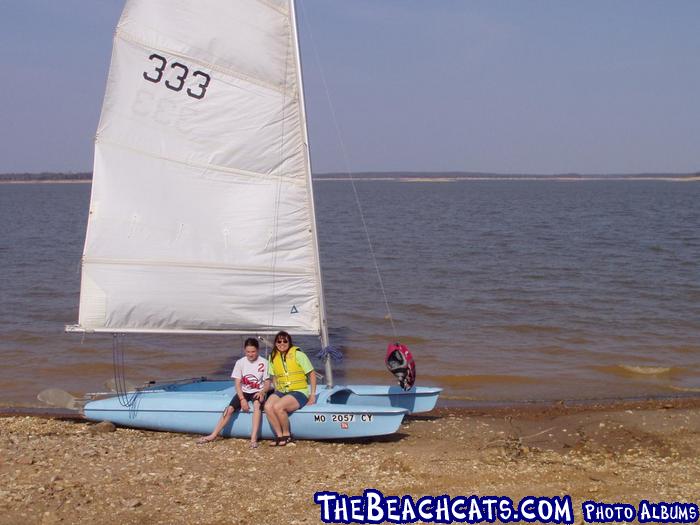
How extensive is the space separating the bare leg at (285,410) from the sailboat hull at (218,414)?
6 cm

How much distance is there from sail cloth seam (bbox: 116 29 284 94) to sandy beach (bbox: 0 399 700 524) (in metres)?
3.58

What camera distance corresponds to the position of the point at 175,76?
8.62 m

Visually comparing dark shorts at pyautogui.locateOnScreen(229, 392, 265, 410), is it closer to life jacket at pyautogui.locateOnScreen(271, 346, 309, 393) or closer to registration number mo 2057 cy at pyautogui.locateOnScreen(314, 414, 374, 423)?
life jacket at pyautogui.locateOnScreen(271, 346, 309, 393)

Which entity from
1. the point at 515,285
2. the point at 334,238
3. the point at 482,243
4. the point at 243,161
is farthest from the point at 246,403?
the point at 334,238

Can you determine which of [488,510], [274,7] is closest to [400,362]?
[488,510]

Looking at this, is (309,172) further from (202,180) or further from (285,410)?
(285,410)

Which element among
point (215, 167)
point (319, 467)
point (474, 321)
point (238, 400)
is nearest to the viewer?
point (319, 467)

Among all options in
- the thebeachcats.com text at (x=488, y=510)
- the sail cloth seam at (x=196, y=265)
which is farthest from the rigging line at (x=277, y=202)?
the thebeachcats.com text at (x=488, y=510)

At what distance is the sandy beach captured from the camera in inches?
252

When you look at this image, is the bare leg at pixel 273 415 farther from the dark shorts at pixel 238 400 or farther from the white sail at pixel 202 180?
the white sail at pixel 202 180

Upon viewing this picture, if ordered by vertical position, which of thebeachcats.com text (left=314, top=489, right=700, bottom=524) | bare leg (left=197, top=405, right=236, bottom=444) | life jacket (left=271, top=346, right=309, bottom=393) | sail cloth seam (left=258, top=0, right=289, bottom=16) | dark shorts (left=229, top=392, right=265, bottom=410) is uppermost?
sail cloth seam (left=258, top=0, right=289, bottom=16)

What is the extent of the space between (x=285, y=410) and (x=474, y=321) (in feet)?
27.1

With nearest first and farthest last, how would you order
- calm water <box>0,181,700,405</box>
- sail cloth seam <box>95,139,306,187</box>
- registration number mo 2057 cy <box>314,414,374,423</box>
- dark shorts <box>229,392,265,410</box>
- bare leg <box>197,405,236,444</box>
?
registration number mo 2057 cy <box>314,414,374,423</box>, bare leg <box>197,405,236,444</box>, dark shorts <box>229,392,265,410</box>, sail cloth seam <box>95,139,306,187</box>, calm water <box>0,181,700,405</box>

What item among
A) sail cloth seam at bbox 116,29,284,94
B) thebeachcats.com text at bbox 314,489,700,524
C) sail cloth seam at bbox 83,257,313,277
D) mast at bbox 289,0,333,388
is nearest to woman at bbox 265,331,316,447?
mast at bbox 289,0,333,388
